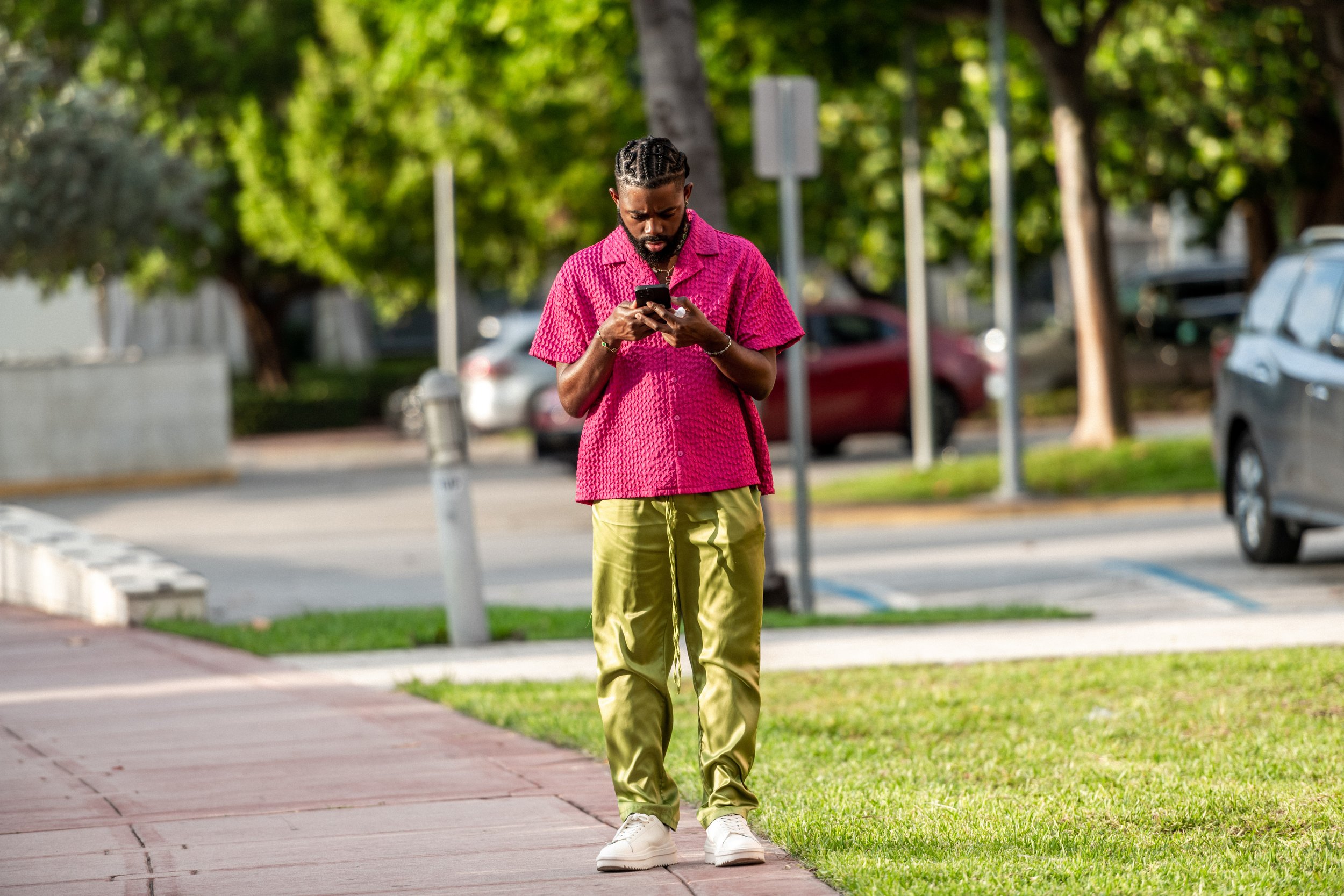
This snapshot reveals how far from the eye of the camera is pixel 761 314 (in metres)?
4.79

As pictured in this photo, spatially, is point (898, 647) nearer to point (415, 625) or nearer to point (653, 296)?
point (415, 625)

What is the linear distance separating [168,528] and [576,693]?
10139 mm

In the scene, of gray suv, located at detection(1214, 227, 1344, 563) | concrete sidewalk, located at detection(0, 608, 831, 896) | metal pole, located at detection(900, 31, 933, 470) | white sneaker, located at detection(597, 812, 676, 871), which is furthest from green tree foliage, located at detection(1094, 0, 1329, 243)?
white sneaker, located at detection(597, 812, 676, 871)

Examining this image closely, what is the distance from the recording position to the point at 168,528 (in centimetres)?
1684

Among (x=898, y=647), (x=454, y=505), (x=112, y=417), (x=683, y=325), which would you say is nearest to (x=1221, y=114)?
(x=112, y=417)

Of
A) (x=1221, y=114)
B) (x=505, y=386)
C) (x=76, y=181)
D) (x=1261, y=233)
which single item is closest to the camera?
(x=76, y=181)

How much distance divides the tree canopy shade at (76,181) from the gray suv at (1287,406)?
12.7 m

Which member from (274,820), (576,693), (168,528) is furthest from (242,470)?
(274,820)

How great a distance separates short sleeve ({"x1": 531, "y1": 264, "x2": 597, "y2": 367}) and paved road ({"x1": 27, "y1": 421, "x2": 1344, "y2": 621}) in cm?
543

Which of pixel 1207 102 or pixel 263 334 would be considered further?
pixel 263 334

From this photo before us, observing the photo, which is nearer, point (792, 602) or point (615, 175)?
point (615, 175)

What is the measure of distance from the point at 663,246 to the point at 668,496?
1.94 ft

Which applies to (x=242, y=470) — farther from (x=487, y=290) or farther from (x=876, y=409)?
(x=487, y=290)

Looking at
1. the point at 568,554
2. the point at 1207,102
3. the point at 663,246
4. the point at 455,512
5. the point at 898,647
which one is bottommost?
the point at 568,554
